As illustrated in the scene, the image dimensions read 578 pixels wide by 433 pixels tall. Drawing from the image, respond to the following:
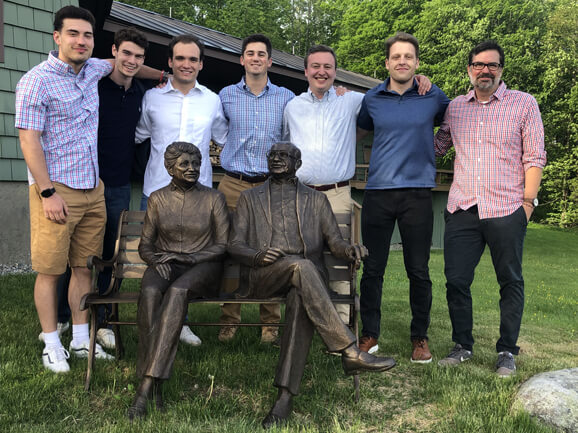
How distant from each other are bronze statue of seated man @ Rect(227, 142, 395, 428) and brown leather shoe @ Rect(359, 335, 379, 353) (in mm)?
998

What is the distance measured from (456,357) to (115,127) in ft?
11.6

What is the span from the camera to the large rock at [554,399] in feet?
10.7

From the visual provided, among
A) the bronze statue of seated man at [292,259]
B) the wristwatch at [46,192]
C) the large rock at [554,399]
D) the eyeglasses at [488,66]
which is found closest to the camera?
the large rock at [554,399]

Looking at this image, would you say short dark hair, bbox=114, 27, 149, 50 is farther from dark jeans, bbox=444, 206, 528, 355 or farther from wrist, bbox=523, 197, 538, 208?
wrist, bbox=523, 197, 538, 208

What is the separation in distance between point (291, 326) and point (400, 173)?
174 cm

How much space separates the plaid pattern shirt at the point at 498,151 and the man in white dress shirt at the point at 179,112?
2211 millimetres

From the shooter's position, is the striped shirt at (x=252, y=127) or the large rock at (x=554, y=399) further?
the striped shirt at (x=252, y=127)

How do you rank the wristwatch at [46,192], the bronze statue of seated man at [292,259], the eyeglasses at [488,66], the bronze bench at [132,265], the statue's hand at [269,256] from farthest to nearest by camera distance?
the eyeglasses at [488,66]
the bronze bench at [132,265]
the wristwatch at [46,192]
the statue's hand at [269,256]
the bronze statue of seated man at [292,259]

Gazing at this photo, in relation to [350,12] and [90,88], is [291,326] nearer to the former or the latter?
[90,88]

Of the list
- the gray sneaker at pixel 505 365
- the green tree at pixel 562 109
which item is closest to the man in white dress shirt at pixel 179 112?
the gray sneaker at pixel 505 365

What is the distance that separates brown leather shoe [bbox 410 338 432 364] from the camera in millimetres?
4556

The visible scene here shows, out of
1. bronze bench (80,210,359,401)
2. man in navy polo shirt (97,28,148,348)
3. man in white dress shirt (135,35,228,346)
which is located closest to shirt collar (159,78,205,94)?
man in white dress shirt (135,35,228,346)

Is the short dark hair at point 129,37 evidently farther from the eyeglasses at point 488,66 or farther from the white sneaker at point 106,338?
the eyeglasses at point 488,66

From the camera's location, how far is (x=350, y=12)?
33.1 meters
